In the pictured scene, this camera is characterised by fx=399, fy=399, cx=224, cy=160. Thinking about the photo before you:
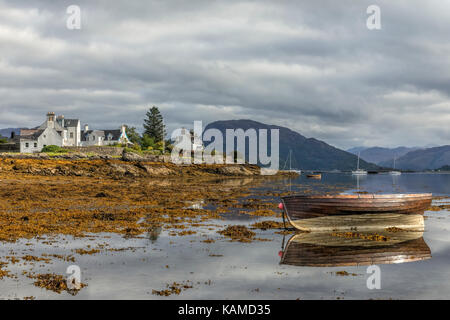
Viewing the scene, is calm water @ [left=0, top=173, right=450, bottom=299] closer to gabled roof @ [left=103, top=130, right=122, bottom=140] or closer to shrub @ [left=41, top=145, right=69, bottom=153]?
shrub @ [left=41, top=145, right=69, bottom=153]

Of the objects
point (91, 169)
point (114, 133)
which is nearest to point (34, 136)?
point (114, 133)

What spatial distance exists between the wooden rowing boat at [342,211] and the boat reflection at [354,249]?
526 mm

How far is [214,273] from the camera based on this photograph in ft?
45.5

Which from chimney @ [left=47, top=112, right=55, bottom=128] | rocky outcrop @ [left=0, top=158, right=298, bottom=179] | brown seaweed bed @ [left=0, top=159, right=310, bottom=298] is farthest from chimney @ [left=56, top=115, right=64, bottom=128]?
A: brown seaweed bed @ [left=0, top=159, right=310, bottom=298]

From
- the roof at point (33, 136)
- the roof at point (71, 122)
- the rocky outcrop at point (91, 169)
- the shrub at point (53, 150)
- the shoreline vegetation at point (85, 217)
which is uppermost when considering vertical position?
the roof at point (71, 122)

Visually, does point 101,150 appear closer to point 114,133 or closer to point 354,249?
point 114,133

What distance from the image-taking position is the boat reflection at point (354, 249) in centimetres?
1619

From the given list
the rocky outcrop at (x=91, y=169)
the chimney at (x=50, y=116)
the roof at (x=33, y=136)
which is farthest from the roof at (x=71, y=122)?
the rocky outcrop at (x=91, y=169)

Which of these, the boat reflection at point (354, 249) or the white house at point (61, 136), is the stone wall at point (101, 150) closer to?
the white house at point (61, 136)

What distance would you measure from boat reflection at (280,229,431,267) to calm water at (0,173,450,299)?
619 mm

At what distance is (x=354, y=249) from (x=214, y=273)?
25.2ft

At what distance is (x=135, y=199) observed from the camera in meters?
36.2
